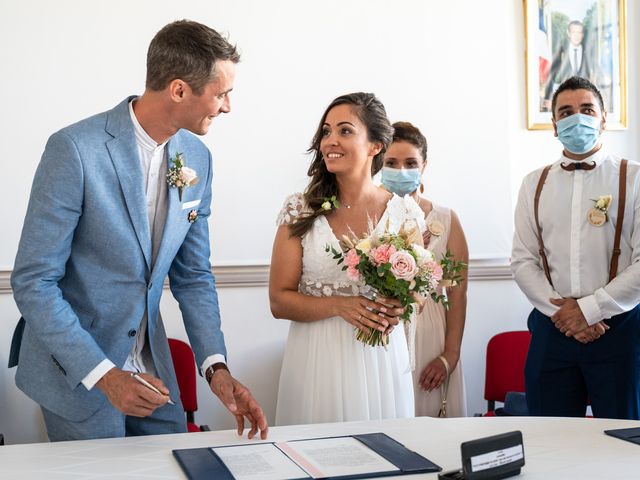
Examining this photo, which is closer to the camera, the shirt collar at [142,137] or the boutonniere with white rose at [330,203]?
the shirt collar at [142,137]

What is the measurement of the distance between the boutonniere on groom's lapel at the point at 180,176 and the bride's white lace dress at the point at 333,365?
Answer: 2.95 feet

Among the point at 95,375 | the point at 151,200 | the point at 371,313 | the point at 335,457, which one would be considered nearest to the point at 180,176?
the point at 151,200

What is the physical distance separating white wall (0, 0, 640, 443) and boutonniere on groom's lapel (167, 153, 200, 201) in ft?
6.83

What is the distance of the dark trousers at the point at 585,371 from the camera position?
3902mm

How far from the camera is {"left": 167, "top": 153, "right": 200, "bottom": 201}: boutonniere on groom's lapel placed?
2.80 m

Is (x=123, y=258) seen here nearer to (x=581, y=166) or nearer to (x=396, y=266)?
(x=396, y=266)

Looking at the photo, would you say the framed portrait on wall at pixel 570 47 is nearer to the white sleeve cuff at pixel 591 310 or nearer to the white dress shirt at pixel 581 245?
the white dress shirt at pixel 581 245

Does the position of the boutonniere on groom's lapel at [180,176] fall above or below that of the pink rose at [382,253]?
above

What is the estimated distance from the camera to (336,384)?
3486 millimetres

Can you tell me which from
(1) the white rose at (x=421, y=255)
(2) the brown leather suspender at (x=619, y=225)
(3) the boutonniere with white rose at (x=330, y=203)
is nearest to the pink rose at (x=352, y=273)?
(1) the white rose at (x=421, y=255)

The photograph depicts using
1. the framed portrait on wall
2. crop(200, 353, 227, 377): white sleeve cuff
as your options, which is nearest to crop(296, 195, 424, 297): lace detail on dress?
crop(200, 353, 227, 377): white sleeve cuff

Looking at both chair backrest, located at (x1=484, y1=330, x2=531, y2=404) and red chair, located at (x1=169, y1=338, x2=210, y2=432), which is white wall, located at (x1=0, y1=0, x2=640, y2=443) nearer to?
red chair, located at (x1=169, y1=338, x2=210, y2=432)

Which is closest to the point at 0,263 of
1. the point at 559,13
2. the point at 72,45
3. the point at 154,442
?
the point at 72,45

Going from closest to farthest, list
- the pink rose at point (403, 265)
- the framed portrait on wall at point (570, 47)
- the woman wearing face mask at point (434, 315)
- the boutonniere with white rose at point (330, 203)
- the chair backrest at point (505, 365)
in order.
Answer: the pink rose at point (403, 265), the boutonniere with white rose at point (330, 203), the woman wearing face mask at point (434, 315), the chair backrest at point (505, 365), the framed portrait on wall at point (570, 47)
